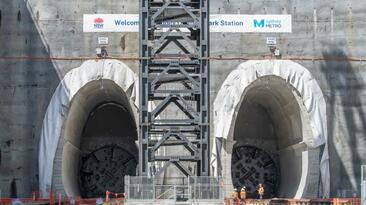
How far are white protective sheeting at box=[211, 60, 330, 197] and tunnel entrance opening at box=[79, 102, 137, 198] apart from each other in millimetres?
7664

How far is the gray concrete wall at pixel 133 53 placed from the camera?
1657 inches

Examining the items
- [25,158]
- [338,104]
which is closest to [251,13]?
[338,104]

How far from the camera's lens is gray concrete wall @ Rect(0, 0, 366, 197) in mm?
42094

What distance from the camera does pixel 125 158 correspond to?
47000mm

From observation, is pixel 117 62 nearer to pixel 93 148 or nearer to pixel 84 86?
pixel 84 86

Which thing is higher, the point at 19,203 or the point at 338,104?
the point at 338,104

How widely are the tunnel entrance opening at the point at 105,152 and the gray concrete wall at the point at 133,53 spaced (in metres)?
5.31

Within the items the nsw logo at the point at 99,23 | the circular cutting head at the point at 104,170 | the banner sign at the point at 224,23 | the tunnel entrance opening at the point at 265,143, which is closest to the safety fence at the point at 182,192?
the tunnel entrance opening at the point at 265,143

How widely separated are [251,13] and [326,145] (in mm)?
7749

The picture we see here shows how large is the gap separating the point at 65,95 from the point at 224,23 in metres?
8.92

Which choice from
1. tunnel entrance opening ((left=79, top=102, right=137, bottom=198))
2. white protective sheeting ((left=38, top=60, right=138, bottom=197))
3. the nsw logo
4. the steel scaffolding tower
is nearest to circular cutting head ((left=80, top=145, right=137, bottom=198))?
tunnel entrance opening ((left=79, top=102, right=137, bottom=198))

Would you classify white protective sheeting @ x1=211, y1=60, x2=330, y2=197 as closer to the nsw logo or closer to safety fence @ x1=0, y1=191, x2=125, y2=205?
safety fence @ x1=0, y1=191, x2=125, y2=205

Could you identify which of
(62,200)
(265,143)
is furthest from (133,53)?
(265,143)

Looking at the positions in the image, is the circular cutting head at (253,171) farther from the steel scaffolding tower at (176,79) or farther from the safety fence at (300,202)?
the steel scaffolding tower at (176,79)
